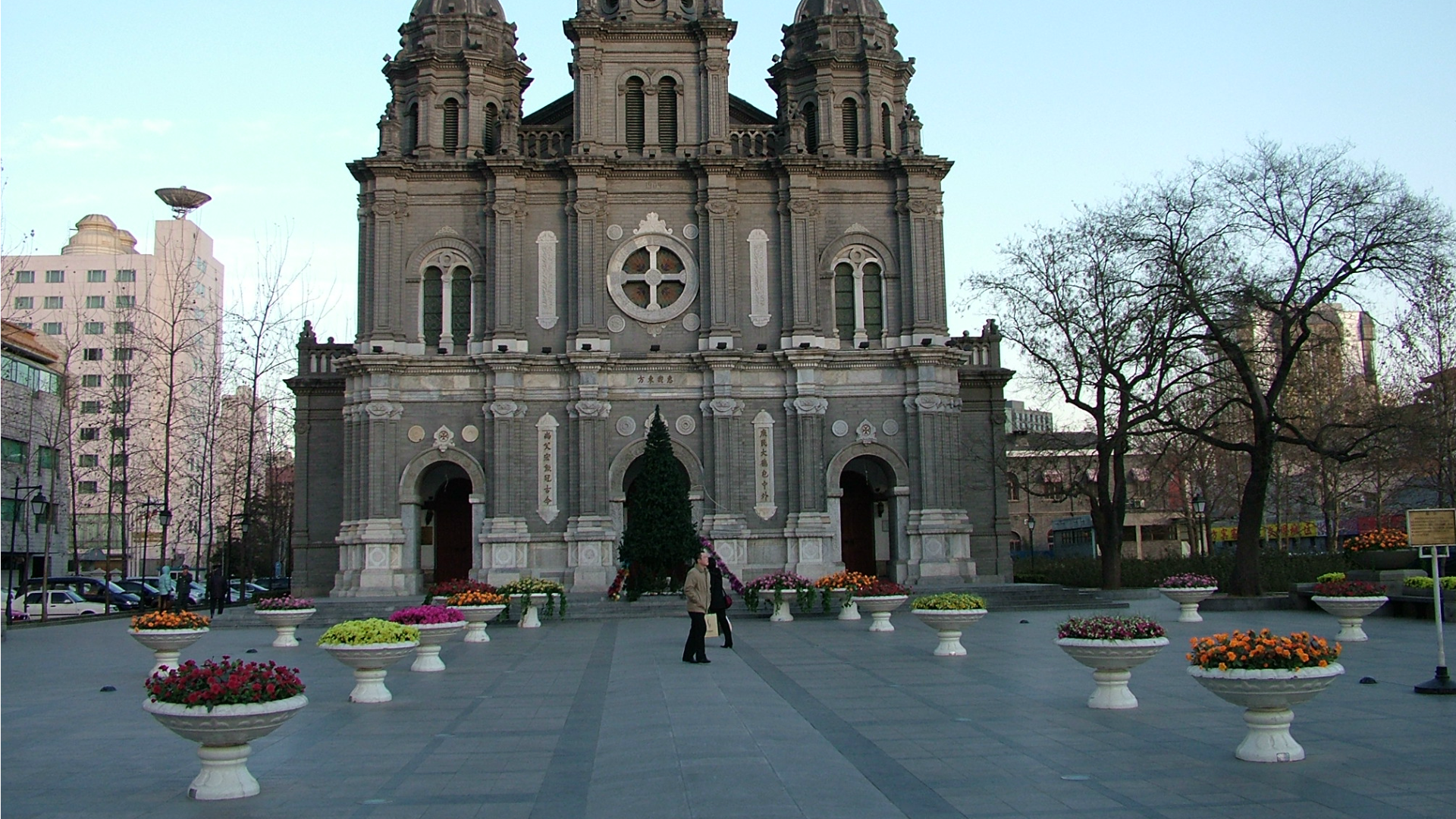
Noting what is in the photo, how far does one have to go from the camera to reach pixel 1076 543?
93875mm

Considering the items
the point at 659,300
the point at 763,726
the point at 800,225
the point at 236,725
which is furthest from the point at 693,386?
the point at 236,725

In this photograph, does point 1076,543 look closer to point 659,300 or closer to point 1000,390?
point 1000,390

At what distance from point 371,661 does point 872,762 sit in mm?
7787

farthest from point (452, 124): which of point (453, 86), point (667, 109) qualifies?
point (667, 109)

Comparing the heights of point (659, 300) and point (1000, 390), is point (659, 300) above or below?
above

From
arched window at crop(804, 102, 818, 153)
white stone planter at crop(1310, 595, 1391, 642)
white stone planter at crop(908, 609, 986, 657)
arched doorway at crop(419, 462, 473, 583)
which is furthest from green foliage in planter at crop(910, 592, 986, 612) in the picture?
arched window at crop(804, 102, 818, 153)

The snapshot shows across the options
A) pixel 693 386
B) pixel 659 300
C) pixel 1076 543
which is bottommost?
pixel 1076 543

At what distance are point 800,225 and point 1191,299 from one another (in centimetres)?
1417

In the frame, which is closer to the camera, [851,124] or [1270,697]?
[1270,697]

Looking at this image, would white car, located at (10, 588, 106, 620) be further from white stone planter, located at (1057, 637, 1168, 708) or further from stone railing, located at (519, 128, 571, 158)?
white stone planter, located at (1057, 637, 1168, 708)

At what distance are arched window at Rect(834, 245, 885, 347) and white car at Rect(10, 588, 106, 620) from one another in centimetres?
2794

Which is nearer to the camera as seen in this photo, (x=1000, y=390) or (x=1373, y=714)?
(x=1373, y=714)

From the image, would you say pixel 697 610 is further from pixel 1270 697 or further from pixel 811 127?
pixel 811 127

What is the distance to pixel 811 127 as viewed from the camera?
45.2 metres
